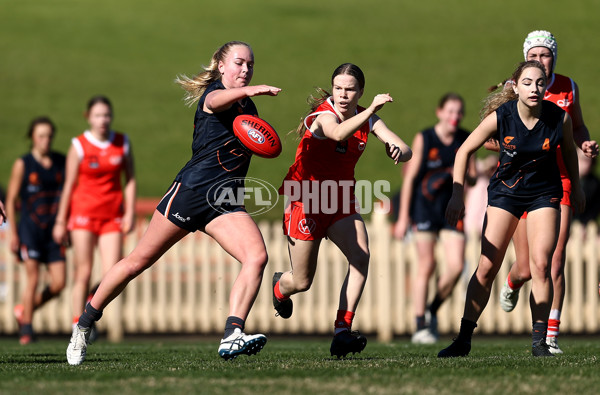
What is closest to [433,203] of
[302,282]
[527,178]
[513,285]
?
[513,285]

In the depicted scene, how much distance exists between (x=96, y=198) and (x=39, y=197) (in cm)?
185

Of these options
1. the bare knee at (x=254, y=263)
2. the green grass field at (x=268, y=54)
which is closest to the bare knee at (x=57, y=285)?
the bare knee at (x=254, y=263)

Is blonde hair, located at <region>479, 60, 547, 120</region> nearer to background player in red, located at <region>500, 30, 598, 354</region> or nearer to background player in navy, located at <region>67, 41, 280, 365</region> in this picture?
background player in red, located at <region>500, 30, 598, 354</region>

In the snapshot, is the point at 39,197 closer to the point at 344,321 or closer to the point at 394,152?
the point at 344,321

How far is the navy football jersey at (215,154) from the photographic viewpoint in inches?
254

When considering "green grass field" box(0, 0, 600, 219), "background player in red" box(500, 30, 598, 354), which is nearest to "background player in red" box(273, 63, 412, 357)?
"background player in red" box(500, 30, 598, 354)

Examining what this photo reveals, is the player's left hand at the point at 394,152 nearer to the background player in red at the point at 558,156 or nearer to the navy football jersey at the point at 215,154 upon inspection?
the navy football jersey at the point at 215,154

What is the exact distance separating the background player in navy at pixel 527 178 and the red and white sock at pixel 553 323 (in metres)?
0.55

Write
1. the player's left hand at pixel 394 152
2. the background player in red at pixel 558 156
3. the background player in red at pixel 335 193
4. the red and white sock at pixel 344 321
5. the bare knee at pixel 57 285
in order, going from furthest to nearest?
1. the bare knee at pixel 57 285
2. the background player in red at pixel 558 156
3. the red and white sock at pixel 344 321
4. the background player in red at pixel 335 193
5. the player's left hand at pixel 394 152

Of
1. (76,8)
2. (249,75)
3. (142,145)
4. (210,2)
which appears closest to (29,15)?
(76,8)

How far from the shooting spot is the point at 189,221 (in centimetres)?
640

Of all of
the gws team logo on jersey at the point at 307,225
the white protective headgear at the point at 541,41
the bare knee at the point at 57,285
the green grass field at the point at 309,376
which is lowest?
the green grass field at the point at 309,376

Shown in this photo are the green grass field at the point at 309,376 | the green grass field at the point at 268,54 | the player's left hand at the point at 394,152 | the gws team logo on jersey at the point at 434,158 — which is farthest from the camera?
the green grass field at the point at 268,54

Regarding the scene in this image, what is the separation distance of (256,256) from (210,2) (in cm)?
5383
